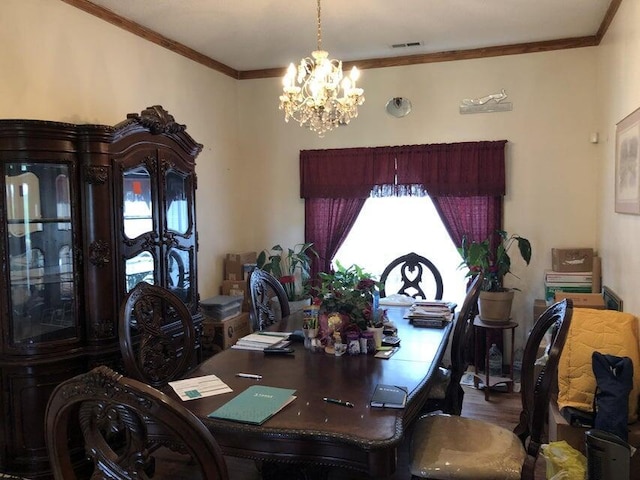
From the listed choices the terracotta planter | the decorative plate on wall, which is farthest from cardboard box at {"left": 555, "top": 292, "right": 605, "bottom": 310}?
the decorative plate on wall

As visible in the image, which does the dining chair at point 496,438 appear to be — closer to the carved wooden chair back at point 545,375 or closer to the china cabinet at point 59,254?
the carved wooden chair back at point 545,375

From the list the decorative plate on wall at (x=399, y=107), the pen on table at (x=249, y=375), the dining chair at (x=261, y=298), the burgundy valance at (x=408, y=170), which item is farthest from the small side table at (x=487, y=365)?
the pen on table at (x=249, y=375)

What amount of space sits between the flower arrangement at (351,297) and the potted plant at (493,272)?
69.4 inches

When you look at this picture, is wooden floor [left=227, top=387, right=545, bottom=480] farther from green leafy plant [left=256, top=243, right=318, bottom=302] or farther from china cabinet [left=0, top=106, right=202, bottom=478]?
green leafy plant [left=256, top=243, right=318, bottom=302]

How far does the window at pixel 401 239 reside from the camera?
467cm

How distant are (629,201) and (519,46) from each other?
6.37 ft

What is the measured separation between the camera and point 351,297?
2.42 meters

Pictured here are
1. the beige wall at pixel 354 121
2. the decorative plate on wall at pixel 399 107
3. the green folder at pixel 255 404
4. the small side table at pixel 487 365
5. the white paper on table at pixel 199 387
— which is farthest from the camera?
the decorative plate on wall at pixel 399 107

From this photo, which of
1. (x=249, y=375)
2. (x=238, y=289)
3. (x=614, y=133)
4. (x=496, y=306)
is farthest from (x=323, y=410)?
(x=238, y=289)

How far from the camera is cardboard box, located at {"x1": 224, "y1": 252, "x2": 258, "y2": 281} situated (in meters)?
4.80

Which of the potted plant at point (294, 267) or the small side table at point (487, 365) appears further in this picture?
the potted plant at point (294, 267)

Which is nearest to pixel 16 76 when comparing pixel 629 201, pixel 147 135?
pixel 147 135

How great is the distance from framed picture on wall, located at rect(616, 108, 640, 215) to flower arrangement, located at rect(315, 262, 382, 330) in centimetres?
152

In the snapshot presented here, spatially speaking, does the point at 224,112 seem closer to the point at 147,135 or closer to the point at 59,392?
the point at 147,135
